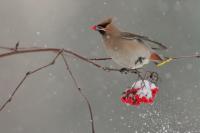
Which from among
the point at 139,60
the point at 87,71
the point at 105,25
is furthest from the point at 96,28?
the point at 87,71

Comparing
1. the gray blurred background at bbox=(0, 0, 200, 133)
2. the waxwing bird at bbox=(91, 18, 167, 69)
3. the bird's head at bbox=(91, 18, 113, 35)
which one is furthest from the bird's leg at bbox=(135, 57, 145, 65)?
the gray blurred background at bbox=(0, 0, 200, 133)

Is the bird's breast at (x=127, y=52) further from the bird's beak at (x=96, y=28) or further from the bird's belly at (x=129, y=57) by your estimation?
the bird's beak at (x=96, y=28)

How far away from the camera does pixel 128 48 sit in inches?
90.0

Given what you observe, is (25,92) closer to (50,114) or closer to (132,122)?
(50,114)

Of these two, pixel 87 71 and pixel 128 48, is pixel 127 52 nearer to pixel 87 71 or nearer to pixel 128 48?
pixel 128 48

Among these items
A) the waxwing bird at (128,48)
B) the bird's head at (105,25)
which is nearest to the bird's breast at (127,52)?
the waxwing bird at (128,48)

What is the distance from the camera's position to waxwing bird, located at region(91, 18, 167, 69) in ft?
7.25

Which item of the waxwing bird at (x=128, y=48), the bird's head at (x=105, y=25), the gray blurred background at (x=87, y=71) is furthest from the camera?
the gray blurred background at (x=87, y=71)

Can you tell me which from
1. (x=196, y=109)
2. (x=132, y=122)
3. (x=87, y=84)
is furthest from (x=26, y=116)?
(x=196, y=109)

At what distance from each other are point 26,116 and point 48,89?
66 centimetres

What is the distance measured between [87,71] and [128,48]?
19.1ft

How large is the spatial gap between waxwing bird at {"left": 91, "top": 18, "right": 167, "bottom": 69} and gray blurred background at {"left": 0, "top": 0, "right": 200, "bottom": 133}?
417 cm

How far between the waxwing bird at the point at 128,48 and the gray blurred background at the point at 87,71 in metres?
4.17

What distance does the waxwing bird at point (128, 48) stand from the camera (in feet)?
7.25
